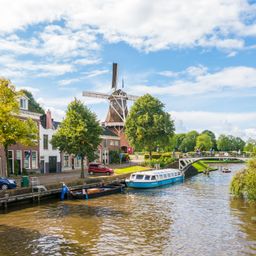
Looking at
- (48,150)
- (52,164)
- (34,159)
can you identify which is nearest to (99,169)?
(52,164)

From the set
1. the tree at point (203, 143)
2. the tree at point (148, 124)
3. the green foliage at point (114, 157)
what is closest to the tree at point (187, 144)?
the tree at point (203, 143)

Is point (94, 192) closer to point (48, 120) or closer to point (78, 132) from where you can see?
point (78, 132)

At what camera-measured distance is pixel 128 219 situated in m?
34.6

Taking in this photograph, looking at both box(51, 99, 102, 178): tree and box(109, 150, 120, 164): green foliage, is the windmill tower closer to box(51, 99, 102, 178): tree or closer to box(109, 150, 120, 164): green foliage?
box(109, 150, 120, 164): green foliage

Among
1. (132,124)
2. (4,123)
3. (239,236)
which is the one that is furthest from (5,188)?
(132,124)

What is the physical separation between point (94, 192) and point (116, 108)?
221ft

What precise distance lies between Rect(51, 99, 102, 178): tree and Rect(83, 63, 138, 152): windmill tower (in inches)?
1967

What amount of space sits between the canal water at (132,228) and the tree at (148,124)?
3951cm

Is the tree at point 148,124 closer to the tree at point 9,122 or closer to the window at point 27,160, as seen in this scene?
the window at point 27,160

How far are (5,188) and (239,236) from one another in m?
26.2

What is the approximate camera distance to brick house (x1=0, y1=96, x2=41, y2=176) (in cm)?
5794

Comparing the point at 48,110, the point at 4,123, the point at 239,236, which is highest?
the point at 48,110

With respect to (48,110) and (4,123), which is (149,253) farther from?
(48,110)

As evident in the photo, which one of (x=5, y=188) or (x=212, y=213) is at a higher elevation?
(x=5, y=188)
